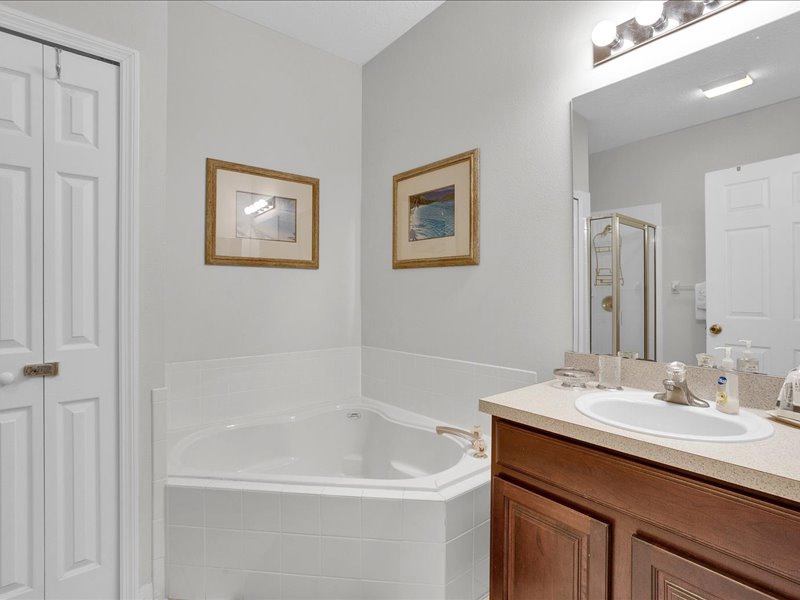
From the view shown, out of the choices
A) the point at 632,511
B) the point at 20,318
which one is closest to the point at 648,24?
→ the point at 632,511

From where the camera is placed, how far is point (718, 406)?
4.09ft

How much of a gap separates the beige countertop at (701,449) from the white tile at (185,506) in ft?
4.00

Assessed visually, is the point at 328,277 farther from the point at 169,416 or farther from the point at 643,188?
the point at 643,188

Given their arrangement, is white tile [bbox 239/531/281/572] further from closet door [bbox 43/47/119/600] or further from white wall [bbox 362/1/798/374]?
white wall [bbox 362/1/798/374]

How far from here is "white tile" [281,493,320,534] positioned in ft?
5.19

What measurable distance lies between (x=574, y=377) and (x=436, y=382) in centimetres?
92

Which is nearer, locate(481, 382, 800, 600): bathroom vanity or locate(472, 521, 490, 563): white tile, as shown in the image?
locate(481, 382, 800, 600): bathroom vanity

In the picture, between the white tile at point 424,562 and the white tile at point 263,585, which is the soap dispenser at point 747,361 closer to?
the white tile at point 424,562

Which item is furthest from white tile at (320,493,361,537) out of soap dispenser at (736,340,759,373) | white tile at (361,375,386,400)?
soap dispenser at (736,340,759,373)

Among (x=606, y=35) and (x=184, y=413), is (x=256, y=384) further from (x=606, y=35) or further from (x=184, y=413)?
(x=606, y=35)

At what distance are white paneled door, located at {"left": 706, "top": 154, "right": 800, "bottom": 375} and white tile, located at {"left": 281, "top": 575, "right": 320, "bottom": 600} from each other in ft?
5.38

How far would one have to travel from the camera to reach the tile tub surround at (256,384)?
7.30ft

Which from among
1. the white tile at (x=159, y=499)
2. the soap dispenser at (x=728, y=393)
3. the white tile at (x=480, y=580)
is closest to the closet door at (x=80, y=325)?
the white tile at (x=159, y=499)

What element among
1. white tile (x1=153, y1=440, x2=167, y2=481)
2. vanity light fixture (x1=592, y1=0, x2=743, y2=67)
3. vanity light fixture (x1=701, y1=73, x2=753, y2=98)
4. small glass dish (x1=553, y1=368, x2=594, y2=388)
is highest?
vanity light fixture (x1=592, y1=0, x2=743, y2=67)
